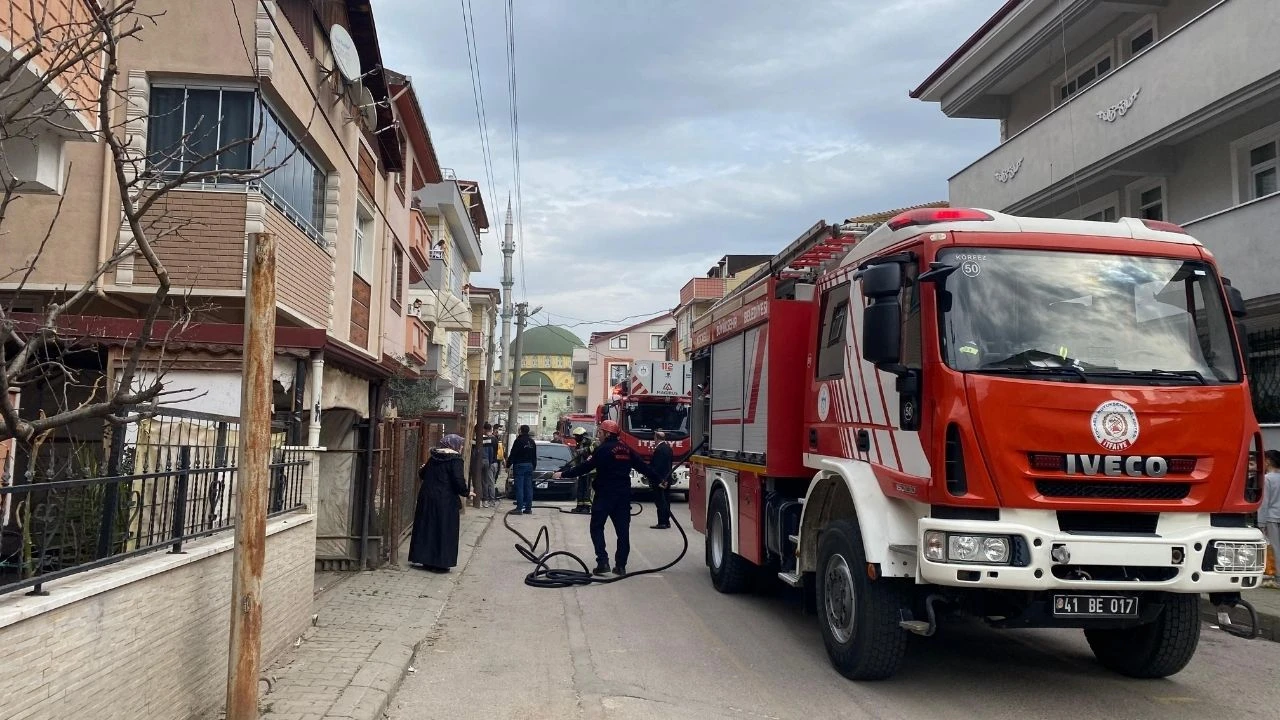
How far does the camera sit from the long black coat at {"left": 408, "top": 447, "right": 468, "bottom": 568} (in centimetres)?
1149

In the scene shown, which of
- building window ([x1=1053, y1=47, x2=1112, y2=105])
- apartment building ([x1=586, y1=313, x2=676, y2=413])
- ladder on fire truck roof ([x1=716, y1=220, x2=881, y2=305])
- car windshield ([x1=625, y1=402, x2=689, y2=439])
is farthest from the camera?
apartment building ([x1=586, y1=313, x2=676, y2=413])

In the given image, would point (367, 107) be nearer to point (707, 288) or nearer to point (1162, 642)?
point (1162, 642)

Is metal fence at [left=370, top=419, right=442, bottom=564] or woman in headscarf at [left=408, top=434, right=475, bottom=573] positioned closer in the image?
woman in headscarf at [left=408, top=434, right=475, bottom=573]

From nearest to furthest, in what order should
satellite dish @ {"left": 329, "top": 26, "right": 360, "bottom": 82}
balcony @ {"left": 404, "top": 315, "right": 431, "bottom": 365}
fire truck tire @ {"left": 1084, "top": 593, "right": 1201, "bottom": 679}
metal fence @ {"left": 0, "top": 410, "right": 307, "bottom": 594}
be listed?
1. metal fence @ {"left": 0, "top": 410, "right": 307, "bottom": 594}
2. fire truck tire @ {"left": 1084, "top": 593, "right": 1201, "bottom": 679}
3. satellite dish @ {"left": 329, "top": 26, "right": 360, "bottom": 82}
4. balcony @ {"left": 404, "top": 315, "right": 431, "bottom": 365}

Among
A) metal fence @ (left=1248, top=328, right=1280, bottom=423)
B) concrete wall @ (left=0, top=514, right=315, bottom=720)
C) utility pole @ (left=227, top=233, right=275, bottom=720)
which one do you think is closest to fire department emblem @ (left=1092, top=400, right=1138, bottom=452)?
utility pole @ (left=227, top=233, right=275, bottom=720)

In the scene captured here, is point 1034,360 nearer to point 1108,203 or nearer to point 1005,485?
point 1005,485

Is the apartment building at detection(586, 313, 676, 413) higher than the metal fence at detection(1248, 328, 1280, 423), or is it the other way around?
the apartment building at detection(586, 313, 676, 413)

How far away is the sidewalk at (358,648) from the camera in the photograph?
5.86 m

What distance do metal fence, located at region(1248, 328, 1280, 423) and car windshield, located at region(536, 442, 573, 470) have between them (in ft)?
50.5

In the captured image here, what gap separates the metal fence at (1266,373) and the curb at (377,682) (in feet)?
34.8

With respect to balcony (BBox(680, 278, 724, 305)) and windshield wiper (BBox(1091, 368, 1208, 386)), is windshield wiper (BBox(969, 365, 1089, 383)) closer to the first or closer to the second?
windshield wiper (BBox(1091, 368, 1208, 386))

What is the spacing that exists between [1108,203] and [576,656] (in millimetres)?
14147

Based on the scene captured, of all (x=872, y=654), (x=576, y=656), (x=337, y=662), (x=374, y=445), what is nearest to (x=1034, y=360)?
(x=872, y=654)

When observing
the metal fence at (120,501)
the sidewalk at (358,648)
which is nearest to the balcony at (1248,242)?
the sidewalk at (358,648)
